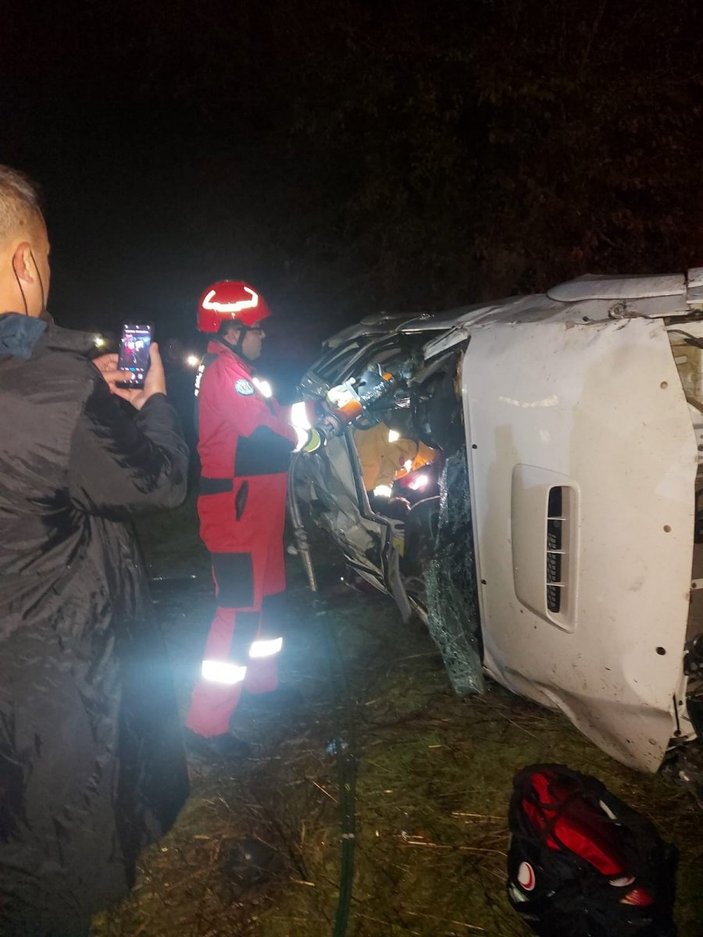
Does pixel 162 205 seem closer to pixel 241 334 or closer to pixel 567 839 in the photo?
pixel 241 334

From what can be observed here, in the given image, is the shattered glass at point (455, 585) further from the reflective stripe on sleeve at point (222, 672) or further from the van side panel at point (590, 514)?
the reflective stripe on sleeve at point (222, 672)

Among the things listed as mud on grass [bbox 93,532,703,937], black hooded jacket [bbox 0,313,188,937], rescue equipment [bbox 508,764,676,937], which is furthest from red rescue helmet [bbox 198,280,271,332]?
rescue equipment [bbox 508,764,676,937]

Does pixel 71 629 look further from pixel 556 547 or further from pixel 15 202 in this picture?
pixel 556 547

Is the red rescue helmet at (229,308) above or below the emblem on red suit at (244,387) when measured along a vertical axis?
above

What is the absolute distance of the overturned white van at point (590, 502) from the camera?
225cm

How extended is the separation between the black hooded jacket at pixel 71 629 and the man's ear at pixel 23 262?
144 mm

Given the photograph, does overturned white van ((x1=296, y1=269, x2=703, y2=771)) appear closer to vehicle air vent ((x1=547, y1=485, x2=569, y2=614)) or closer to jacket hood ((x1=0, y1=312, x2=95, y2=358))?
vehicle air vent ((x1=547, y1=485, x2=569, y2=614))

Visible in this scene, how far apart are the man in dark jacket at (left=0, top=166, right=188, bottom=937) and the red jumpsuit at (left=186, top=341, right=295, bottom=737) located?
3.55ft

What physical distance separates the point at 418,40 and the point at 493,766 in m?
6.56

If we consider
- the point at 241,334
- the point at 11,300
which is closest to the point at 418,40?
the point at 241,334

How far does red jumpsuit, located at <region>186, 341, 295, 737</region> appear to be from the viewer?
3.31m

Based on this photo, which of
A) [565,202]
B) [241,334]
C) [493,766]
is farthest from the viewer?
[565,202]

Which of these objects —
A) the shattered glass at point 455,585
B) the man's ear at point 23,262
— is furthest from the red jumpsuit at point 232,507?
the man's ear at point 23,262

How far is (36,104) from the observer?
11125 millimetres
